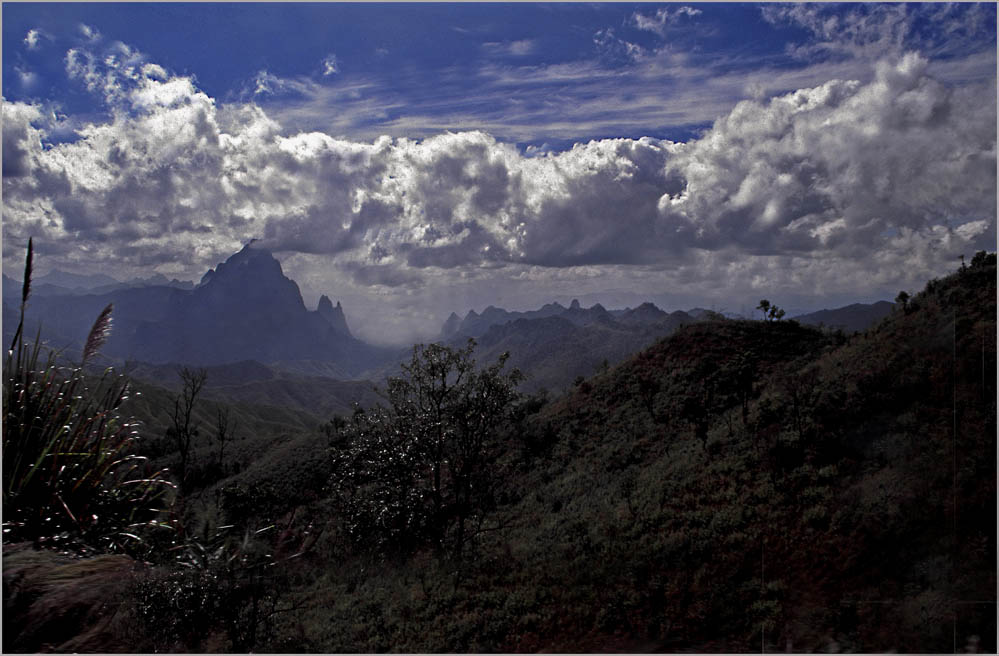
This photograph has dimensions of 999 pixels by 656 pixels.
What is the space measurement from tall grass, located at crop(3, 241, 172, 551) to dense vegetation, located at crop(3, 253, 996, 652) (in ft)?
0.16

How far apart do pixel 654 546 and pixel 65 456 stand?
566 cm

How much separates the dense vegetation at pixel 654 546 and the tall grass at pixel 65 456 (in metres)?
0.05

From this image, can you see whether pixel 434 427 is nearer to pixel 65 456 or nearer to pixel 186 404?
pixel 65 456

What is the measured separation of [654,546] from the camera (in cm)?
602

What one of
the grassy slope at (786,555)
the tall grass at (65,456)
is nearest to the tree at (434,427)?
the grassy slope at (786,555)

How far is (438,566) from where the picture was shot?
22.9ft

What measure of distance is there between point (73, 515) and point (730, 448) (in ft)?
32.6

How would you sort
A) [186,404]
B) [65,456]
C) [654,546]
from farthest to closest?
[186,404] < [654,546] < [65,456]

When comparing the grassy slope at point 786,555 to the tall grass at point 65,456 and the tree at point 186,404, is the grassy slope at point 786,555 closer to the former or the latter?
the tall grass at point 65,456

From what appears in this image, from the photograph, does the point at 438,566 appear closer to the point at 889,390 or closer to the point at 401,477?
the point at 401,477

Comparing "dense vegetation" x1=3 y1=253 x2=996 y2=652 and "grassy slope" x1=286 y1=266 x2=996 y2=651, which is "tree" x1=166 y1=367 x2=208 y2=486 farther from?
"grassy slope" x1=286 y1=266 x2=996 y2=651

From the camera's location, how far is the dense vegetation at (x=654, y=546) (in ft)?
13.7

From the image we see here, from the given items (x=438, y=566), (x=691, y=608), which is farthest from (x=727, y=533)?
(x=438, y=566)

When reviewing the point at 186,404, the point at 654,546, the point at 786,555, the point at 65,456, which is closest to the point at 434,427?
the point at 654,546
